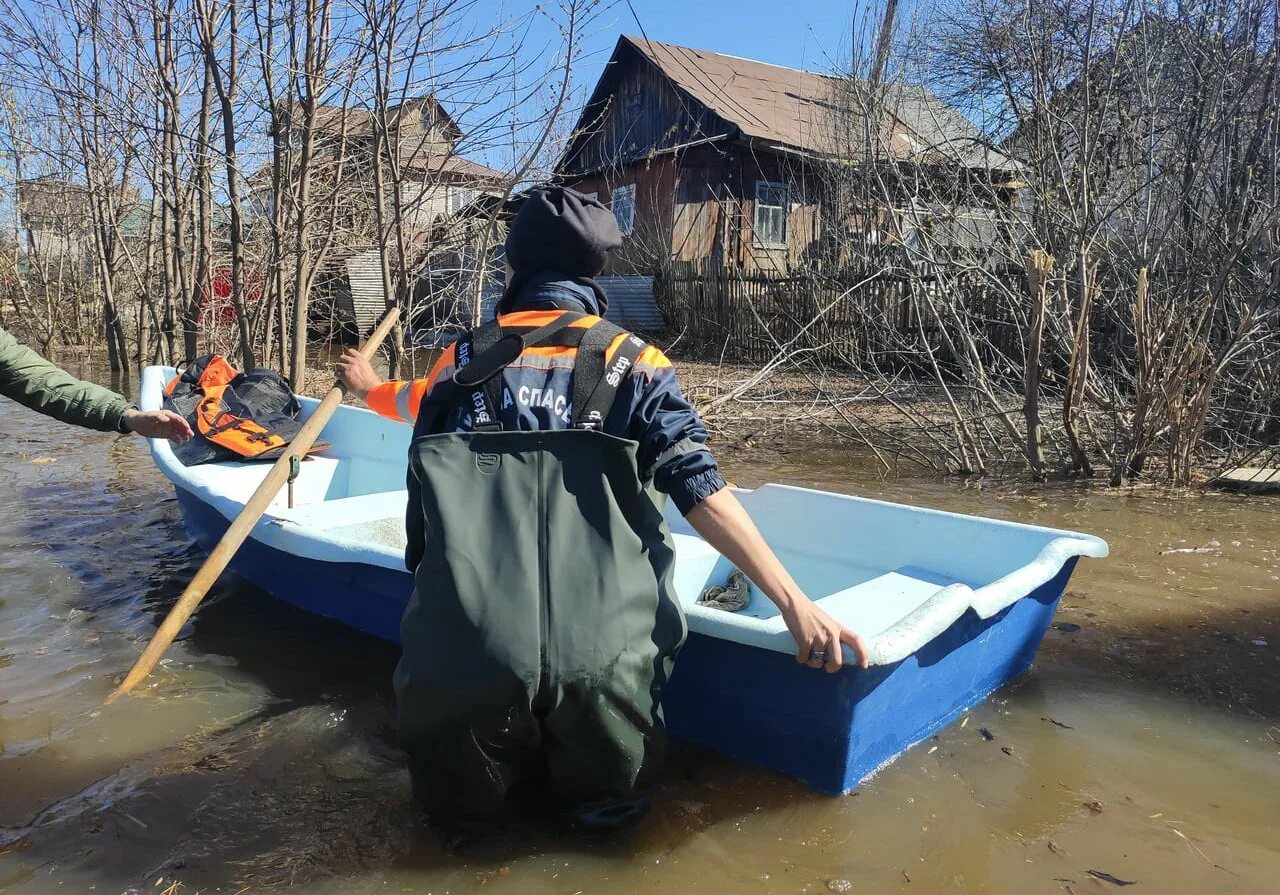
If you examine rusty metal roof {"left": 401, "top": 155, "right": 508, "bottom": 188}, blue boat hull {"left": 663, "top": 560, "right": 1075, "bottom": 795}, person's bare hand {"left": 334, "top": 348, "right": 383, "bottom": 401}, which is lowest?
blue boat hull {"left": 663, "top": 560, "right": 1075, "bottom": 795}

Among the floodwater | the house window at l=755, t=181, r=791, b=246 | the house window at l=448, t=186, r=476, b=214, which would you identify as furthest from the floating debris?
the house window at l=755, t=181, r=791, b=246

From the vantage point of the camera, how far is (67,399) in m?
3.11

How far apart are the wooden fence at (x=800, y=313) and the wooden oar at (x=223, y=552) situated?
6199 millimetres

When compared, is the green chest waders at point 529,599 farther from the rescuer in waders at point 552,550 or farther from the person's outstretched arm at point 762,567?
the person's outstretched arm at point 762,567

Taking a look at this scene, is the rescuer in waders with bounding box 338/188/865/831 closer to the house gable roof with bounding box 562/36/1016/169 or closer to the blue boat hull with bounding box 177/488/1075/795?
the blue boat hull with bounding box 177/488/1075/795

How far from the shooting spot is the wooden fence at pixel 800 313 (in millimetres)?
10000

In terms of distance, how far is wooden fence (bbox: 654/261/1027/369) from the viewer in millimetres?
10000

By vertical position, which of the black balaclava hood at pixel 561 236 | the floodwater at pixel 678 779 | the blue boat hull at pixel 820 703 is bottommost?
the floodwater at pixel 678 779

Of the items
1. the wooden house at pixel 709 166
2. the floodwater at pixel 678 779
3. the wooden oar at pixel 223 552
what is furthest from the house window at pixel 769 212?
the wooden oar at pixel 223 552

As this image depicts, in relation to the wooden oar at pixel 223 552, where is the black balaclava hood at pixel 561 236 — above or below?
above

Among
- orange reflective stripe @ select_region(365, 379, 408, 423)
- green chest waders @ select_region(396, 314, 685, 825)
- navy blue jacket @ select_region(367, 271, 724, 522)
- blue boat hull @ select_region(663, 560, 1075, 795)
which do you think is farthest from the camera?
orange reflective stripe @ select_region(365, 379, 408, 423)

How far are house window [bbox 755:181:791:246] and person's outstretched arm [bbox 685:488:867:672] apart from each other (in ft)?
54.1

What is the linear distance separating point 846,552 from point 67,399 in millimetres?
2927

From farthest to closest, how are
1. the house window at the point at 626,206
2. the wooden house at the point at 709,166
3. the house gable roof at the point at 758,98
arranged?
1. the house window at the point at 626,206
2. the wooden house at the point at 709,166
3. the house gable roof at the point at 758,98
